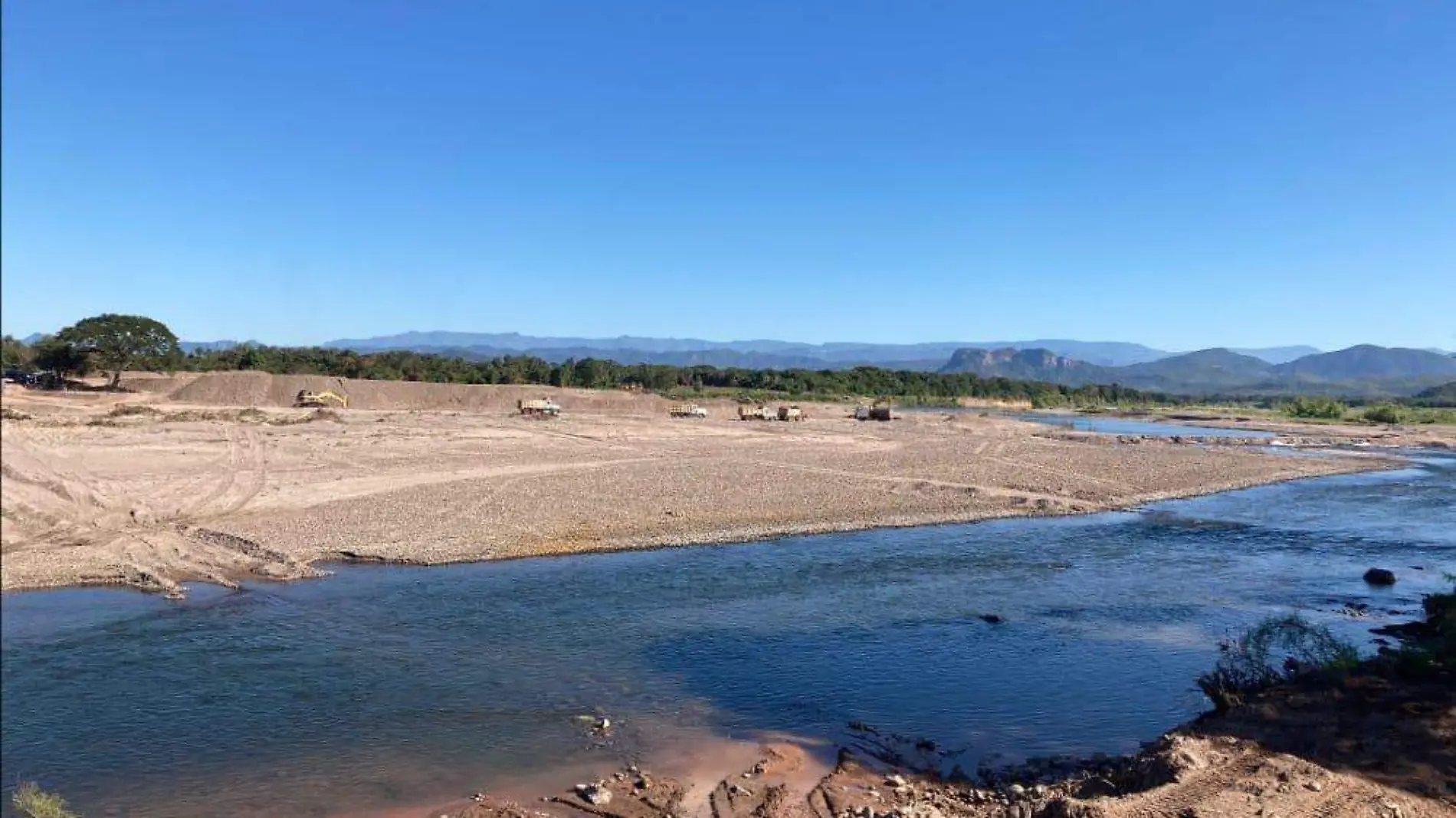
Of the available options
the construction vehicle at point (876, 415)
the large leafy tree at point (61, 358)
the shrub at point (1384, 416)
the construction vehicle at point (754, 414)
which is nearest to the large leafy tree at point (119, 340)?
the large leafy tree at point (61, 358)

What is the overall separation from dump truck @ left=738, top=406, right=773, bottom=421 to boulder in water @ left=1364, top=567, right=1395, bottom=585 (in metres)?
46.7

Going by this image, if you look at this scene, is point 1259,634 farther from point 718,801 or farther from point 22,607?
point 22,607

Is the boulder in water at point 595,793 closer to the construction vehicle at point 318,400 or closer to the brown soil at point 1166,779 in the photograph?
the brown soil at point 1166,779

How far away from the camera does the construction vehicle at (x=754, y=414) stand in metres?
65.9

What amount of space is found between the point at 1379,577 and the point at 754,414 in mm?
48783

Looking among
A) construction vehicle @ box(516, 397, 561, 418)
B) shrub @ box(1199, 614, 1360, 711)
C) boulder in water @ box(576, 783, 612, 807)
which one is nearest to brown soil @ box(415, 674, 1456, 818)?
boulder in water @ box(576, 783, 612, 807)

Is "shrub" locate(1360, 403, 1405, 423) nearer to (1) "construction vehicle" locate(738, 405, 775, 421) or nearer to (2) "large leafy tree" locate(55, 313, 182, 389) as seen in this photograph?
(1) "construction vehicle" locate(738, 405, 775, 421)

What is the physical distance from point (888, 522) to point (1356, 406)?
460ft

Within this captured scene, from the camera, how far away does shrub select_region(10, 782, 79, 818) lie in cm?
758

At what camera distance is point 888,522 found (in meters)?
26.9

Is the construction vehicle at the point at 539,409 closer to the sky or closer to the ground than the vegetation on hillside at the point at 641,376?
closer to the ground

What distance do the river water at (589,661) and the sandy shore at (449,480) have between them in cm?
212

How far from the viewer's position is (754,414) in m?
66.9

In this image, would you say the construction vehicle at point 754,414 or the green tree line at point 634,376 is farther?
the green tree line at point 634,376
